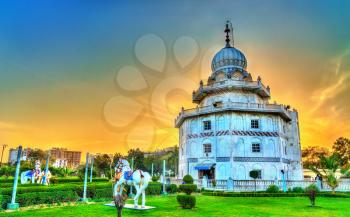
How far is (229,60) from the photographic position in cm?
4366

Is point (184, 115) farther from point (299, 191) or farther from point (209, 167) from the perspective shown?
point (299, 191)

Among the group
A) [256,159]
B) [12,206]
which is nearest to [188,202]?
[12,206]

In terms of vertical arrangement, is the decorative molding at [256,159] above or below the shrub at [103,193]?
above

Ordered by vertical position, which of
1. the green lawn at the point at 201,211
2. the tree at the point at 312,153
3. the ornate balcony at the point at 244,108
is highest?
the ornate balcony at the point at 244,108

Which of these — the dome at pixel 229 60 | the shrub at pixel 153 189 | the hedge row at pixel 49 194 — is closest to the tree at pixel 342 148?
the dome at pixel 229 60

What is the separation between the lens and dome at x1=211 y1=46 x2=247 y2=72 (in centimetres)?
4356

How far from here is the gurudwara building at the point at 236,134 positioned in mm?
35750

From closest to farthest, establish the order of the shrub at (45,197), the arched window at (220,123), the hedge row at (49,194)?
the hedge row at (49,194) < the shrub at (45,197) < the arched window at (220,123)

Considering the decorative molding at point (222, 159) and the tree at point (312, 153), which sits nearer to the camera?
the decorative molding at point (222, 159)

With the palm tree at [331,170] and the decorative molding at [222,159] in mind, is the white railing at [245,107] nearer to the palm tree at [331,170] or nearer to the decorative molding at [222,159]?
the decorative molding at [222,159]

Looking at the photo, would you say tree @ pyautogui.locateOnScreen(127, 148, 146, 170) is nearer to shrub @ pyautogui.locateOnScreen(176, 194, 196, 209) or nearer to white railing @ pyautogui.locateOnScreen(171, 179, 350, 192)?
white railing @ pyautogui.locateOnScreen(171, 179, 350, 192)

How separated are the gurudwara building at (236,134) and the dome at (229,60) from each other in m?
0.20

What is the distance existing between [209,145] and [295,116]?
57.8 feet

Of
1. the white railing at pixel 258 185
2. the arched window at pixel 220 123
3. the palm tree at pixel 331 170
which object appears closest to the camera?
the palm tree at pixel 331 170
